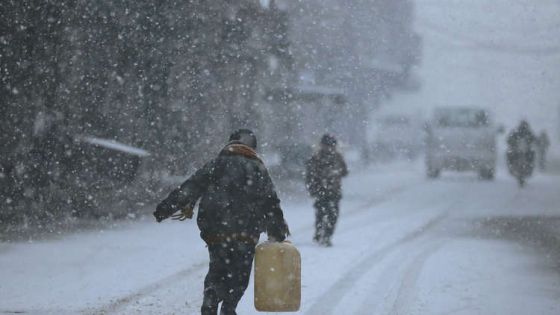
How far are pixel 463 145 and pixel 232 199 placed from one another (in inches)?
860

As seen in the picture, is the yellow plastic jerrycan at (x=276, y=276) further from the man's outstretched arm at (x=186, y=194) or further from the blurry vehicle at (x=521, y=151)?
the blurry vehicle at (x=521, y=151)

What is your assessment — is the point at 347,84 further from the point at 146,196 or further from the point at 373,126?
the point at 146,196

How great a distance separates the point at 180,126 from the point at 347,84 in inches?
928

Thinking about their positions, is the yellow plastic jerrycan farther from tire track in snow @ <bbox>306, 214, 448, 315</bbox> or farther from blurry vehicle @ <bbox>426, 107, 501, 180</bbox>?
blurry vehicle @ <bbox>426, 107, 501, 180</bbox>

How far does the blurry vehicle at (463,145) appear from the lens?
26.5 meters

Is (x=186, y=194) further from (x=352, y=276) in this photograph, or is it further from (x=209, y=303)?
(x=352, y=276)

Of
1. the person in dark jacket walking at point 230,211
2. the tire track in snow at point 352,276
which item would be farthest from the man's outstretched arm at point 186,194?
the tire track in snow at point 352,276

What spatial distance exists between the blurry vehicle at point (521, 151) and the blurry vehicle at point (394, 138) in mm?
16253

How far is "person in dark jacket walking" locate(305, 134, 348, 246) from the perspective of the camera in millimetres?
11688

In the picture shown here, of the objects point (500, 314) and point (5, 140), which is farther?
point (5, 140)

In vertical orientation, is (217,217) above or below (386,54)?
below

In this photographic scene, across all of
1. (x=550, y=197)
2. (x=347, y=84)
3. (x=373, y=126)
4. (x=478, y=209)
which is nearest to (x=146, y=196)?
(x=478, y=209)

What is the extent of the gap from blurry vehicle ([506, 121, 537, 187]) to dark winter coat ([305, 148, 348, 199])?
12.4 metres

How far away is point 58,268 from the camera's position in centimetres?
947
